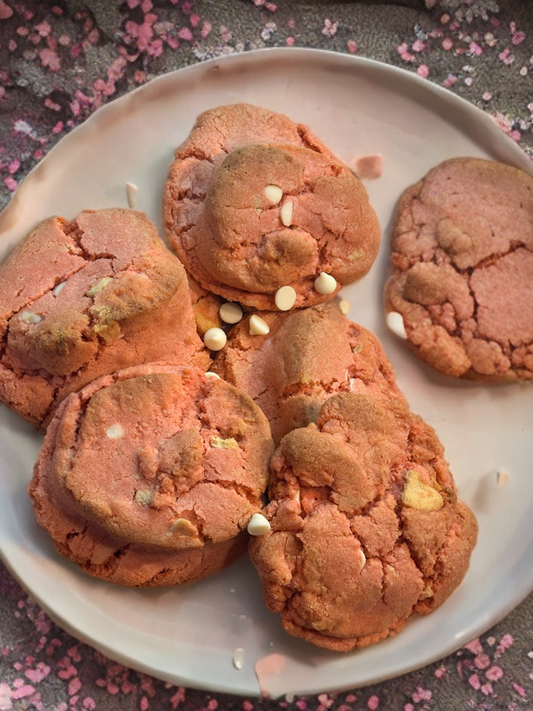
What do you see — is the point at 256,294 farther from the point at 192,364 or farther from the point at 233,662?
the point at 233,662

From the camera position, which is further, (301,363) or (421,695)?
(421,695)

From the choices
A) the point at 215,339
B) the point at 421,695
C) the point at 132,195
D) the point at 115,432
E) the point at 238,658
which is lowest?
the point at 421,695

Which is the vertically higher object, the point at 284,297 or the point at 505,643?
the point at 284,297

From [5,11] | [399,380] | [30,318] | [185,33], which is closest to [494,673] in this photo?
[399,380]

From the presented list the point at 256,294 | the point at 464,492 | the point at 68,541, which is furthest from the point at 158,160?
the point at 464,492

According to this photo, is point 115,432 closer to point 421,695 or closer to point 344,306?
point 344,306

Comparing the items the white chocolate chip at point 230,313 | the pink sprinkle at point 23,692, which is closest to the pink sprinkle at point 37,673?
the pink sprinkle at point 23,692

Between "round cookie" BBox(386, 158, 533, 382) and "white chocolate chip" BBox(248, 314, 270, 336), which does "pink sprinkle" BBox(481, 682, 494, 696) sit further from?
"white chocolate chip" BBox(248, 314, 270, 336)
